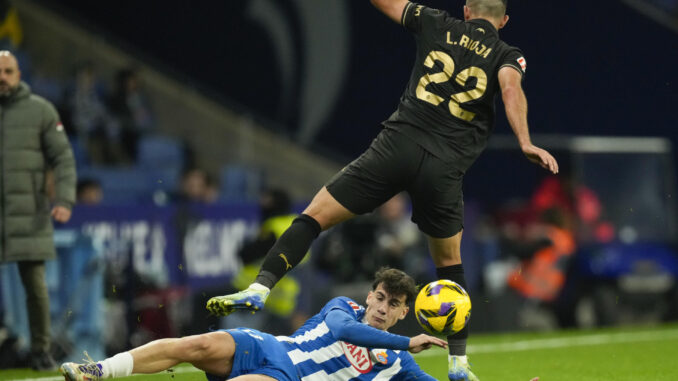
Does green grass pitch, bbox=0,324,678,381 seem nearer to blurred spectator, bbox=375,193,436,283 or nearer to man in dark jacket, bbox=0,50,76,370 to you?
man in dark jacket, bbox=0,50,76,370

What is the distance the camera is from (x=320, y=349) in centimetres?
622

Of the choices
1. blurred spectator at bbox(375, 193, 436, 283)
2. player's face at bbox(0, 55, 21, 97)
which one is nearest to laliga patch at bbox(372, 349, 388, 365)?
player's face at bbox(0, 55, 21, 97)

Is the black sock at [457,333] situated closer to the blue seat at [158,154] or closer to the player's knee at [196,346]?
the player's knee at [196,346]

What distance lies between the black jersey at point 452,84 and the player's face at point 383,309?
0.86m

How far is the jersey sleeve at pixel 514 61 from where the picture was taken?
6.16 m

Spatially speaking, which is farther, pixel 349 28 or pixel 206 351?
pixel 349 28

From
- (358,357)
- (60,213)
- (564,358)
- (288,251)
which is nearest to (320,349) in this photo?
(358,357)

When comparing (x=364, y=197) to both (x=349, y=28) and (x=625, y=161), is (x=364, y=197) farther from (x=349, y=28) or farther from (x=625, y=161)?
(x=349, y=28)

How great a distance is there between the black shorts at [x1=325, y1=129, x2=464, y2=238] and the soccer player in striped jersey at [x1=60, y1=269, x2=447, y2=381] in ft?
1.46

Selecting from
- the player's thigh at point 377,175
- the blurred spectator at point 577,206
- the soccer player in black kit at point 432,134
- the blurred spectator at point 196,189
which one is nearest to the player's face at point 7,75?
the soccer player in black kit at point 432,134

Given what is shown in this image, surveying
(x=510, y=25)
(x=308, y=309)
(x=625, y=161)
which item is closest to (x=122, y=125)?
(x=308, y=309)

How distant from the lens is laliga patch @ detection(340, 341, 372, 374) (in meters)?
6.21

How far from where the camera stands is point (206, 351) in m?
5.84

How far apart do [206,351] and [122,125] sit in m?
9.29
